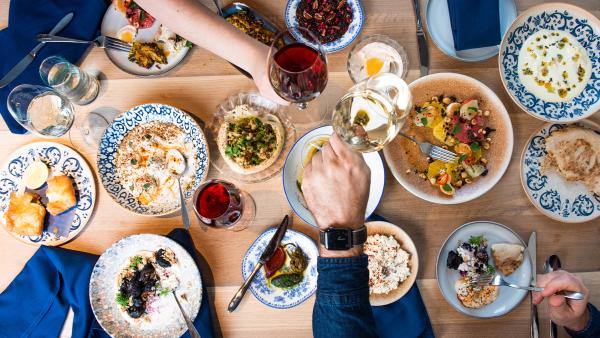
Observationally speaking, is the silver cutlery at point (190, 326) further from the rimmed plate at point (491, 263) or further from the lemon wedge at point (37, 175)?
the rimmed plate at point (491, 263)

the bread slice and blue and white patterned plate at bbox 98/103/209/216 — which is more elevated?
blue and white patterned plate at bbox 98/103/209/216

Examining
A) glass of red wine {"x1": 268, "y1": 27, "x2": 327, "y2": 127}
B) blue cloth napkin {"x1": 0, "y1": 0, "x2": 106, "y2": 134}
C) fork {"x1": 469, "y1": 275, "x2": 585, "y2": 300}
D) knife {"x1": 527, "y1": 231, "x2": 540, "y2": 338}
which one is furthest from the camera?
blue cloth napkin {"x1": 0, "y1": 0, "x2": 106, "y2": 134}

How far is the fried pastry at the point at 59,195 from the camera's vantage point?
5.02 ft

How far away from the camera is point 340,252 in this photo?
4.11 ft

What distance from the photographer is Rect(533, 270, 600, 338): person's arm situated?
4.48ft

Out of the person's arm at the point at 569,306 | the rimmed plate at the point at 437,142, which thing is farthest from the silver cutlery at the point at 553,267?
the rimmed plate at the point at 437,142

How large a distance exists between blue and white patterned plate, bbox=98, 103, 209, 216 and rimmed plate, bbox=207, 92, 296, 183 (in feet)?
0.20

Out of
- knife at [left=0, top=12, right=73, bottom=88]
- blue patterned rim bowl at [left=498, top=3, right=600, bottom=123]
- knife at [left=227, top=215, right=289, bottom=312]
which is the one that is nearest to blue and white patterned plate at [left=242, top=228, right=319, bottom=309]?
knife at [left=227, top=215, right=289, bottom=312]

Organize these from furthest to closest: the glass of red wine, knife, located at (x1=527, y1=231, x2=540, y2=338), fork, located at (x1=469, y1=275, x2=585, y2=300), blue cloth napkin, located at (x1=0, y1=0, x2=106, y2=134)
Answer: blue cloth napkin, located at (x1=0, y1=0, x2=106, y2=134), knife, located at (x1=527, y1=231, x2=540, y2=338), fork, located at (x1=469, y1=275, x2=585, y2=300), the glass of red wine

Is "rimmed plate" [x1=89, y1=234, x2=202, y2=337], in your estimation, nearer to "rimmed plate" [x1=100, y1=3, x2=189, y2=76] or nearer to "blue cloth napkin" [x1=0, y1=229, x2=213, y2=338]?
"blue cloth napkin" [x1=0, y1=229, x2=213, y2=338]

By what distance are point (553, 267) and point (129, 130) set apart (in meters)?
1.59

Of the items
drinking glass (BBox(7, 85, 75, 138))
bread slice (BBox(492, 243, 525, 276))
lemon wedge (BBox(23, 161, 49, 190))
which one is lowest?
bread slice (BBox(492, 243, 525, 276))

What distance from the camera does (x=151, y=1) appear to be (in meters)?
1.39

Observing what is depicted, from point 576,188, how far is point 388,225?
67 cm
